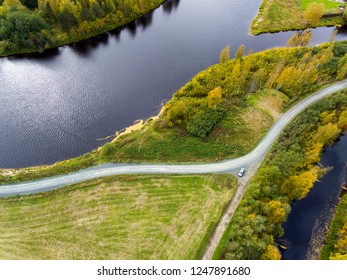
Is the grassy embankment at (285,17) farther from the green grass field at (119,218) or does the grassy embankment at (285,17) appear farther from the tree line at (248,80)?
the green grass field at (119,218)

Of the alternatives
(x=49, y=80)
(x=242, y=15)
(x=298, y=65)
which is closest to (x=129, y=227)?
(x=49, y=80)

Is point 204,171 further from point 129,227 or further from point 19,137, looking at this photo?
point 19,137

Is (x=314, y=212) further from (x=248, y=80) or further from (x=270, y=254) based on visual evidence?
(x=248, y=80)

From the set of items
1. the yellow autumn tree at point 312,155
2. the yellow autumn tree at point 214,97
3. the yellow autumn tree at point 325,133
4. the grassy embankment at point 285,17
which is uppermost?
the grassy embankment at point 285,17

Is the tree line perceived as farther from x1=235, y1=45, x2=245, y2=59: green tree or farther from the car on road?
the car on road

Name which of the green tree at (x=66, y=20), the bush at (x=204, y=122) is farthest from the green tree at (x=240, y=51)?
the green tree at (x=66, y=20)

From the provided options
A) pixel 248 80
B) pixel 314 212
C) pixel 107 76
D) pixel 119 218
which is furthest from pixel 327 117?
pixel 107 76
